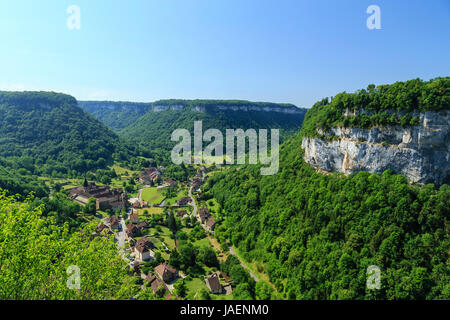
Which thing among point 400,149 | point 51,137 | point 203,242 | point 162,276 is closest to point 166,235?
point 203,242

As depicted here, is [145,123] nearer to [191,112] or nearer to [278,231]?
[191,112]

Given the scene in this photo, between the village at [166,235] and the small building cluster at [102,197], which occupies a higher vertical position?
the small building cluster at [102,197]

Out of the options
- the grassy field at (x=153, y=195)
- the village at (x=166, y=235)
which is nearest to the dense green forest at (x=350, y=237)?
the village at (x=166, y=235)

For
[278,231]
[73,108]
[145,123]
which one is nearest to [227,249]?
[278,231]

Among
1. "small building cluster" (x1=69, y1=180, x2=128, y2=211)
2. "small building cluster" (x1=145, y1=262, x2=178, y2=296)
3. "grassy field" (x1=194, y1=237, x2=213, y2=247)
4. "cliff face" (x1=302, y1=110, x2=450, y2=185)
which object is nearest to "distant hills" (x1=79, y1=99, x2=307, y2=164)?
"small building cluster" (x1=69, y1=180, x2=128, y2=211)

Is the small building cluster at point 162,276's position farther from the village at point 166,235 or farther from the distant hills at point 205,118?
the distant hills at point 205,118

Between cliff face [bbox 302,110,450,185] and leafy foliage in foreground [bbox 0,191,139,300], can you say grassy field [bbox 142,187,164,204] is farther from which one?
leafy foliage in foreground [bbox 0,191,139,300]
